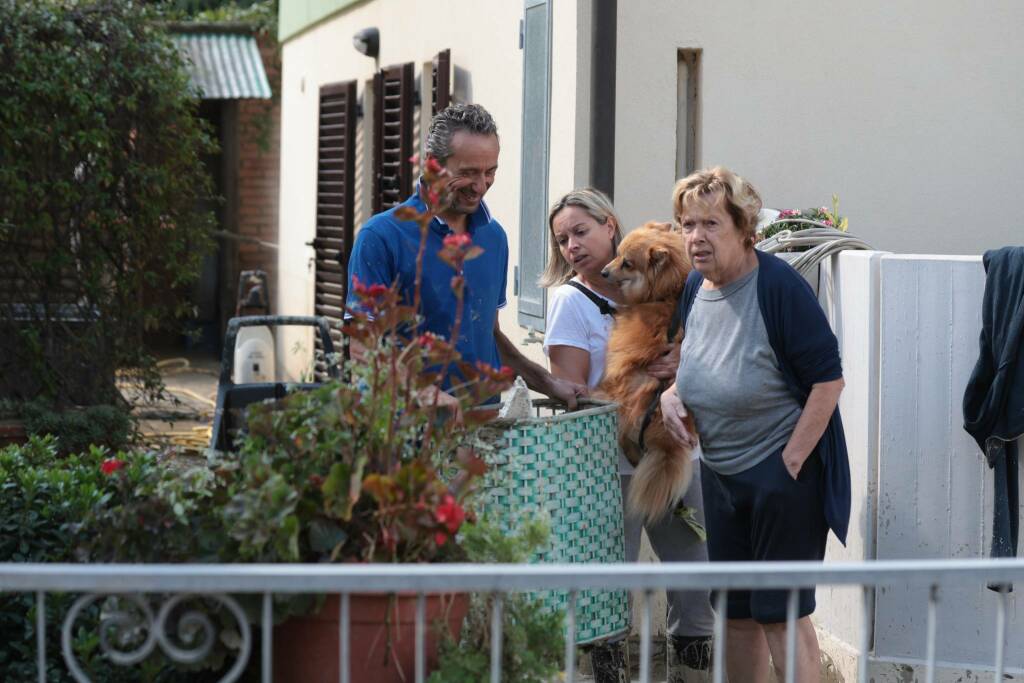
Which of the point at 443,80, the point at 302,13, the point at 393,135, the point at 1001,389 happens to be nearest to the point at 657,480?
the point at 1001,389

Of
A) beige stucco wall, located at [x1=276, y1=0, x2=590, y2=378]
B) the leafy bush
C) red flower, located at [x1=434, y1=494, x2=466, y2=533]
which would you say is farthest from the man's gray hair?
beige stucco wall, located at [x1=276, y1=0, x2=590, y2=378]

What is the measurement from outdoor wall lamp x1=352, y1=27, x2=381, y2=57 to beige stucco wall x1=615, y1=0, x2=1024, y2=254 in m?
4.99

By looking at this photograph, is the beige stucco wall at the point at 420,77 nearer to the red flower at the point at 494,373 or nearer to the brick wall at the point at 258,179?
the brick wall at the point at 258,179

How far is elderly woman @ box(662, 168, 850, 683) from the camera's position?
144 inches

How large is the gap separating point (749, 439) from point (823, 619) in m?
1.53

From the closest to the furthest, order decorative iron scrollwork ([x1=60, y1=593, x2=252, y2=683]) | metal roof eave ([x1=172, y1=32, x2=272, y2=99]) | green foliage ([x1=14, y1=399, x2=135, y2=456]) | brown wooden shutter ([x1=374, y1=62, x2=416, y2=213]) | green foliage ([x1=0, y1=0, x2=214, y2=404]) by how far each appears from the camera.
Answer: decorative iron scrollwork ([x1=60, y1=593, x2=252, y2=683])
green foliage ([x1=14, y1=399, x2=135, y2=456])
green foliage ([x1=0, y1=0, x2=214, y2=404])
brown wooden shutter ([x1=374, y1=62, x2=416, y2=213])
metal roof eave ([x1=172, y1=32, x2=272, y2=99])

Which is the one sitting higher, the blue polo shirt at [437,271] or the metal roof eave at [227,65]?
the metal roof eave at [227,65]

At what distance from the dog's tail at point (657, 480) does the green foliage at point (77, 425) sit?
424 centimetres

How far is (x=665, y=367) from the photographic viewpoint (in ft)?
13.4

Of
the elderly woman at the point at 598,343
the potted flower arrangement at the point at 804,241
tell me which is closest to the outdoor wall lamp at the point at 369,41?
the potted flower arrangement at the point at 804,241

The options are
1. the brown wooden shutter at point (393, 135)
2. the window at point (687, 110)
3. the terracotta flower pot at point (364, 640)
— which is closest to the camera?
the terracotta flower pot at point (364, 640)

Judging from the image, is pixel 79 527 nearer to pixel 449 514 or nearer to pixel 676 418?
pixel 449 514

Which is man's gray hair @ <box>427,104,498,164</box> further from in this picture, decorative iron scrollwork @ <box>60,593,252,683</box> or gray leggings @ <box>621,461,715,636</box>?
decorative iron scrollwork @ <box>60,593,252,683</box>

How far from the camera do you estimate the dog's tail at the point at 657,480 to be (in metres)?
4.11
